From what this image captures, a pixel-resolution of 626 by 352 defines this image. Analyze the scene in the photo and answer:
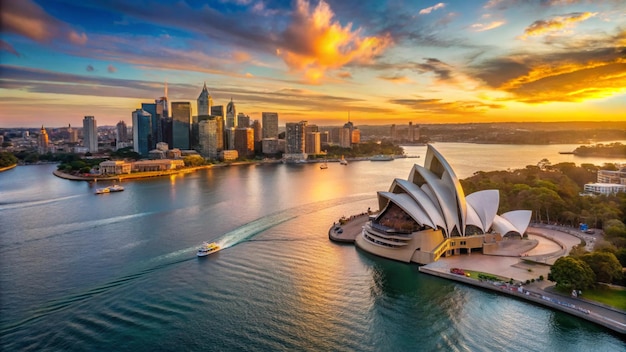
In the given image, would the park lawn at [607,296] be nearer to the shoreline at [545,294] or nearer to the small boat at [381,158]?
the shoreline at [545,294]

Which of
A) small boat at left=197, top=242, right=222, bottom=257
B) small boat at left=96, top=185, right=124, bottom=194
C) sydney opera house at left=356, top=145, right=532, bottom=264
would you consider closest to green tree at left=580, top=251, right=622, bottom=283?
sydney opera house at left=356, top=145, right=532, bottom=264

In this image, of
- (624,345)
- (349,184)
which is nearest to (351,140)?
(349,184)

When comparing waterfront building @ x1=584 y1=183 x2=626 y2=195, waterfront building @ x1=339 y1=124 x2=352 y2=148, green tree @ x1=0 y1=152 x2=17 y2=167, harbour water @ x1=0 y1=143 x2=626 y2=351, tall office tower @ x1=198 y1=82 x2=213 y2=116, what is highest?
tall office tower @ x1=198 y1=82 x2=213 y2=116

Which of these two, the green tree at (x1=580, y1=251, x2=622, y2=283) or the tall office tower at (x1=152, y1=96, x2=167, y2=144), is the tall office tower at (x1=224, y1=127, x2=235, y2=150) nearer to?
the tall office tower at (x1=152, y1=96, x2=167, y2=144)

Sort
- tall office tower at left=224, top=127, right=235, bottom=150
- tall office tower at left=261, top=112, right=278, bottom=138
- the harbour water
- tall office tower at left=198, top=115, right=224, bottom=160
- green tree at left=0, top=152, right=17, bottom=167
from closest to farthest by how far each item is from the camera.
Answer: the harbour water
green tree at left=0, top=152, right=17, bottom=167
tall office tower at left=198, top=115, right=224, bottom=160
tall office tower at left=224, top=127, right=235, bottom=150
tall office tower at left=261, top=112, right=278, bottom=138

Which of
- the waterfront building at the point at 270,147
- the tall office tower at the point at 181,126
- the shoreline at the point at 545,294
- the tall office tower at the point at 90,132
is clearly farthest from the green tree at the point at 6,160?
the shoreline at the point at 545,294

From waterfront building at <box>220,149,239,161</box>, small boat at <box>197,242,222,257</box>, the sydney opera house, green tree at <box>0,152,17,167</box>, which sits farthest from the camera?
waterfront building at <box>220,149,239,161</box>

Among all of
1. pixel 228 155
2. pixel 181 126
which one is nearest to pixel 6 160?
pixel 181 126
